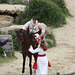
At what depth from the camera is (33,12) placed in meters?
18.7

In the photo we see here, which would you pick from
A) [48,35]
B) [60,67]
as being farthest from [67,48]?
[60,67]

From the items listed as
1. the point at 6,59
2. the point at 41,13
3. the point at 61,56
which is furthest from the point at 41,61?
the point at 41,13

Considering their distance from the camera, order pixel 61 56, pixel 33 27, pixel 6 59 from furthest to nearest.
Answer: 1. pixel 61 56
2. pixel 6 59
3. pixel 33 27

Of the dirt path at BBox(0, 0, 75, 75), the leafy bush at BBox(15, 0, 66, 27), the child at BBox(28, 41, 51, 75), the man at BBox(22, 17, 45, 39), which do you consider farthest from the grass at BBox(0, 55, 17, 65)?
the leafy bush at BBox(15, 0, 66, 27)

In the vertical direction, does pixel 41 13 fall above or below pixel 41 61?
below

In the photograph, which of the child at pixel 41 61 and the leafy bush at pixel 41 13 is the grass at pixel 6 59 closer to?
the child at pixel 41 61

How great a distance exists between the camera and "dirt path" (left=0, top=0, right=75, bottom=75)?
398 inches

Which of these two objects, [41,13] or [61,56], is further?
[41,13]

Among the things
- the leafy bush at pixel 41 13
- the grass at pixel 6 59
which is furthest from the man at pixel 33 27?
the leafy bush at pixel 41 13

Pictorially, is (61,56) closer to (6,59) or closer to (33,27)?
(6,59)

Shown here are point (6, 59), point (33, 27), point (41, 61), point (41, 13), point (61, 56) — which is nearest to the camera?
point (41, 61)

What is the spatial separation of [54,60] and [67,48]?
2913 mm

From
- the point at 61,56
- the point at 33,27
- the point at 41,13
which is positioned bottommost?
the point at 61,56

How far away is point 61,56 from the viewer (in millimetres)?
12820
